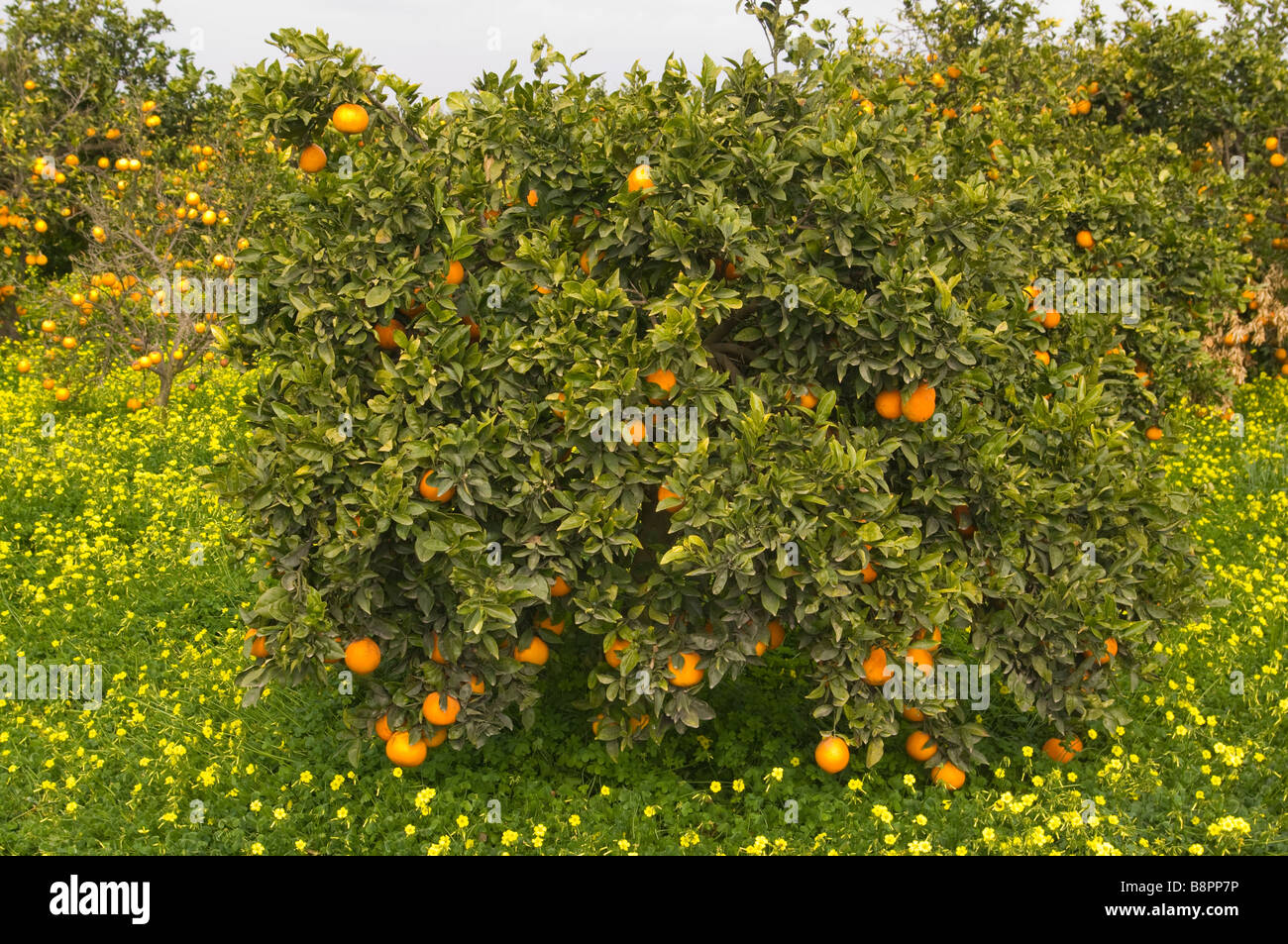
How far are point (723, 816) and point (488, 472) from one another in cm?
177

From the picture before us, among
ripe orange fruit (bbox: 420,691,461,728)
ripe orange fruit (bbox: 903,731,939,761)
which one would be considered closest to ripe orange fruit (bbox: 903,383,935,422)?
ripe orange fruit (bbox: 903,731,939,761)

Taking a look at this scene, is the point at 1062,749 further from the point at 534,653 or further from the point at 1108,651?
the point at 534,653

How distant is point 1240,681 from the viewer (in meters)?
5.10

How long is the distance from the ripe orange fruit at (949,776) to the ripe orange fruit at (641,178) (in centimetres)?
270

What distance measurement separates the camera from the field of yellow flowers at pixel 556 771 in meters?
4.08

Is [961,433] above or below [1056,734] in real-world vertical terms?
above

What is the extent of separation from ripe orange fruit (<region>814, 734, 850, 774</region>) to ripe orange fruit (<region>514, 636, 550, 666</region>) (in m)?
1.18

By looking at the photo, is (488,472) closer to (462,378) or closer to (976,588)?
(462,378)

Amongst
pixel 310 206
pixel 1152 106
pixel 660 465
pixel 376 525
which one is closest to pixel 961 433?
pixel 660 465

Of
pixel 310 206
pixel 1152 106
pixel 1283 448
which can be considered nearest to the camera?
pixel 310 206

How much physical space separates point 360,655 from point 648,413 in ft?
4.87

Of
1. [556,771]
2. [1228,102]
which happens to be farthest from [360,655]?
[1228,102]

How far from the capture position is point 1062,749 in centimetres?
463

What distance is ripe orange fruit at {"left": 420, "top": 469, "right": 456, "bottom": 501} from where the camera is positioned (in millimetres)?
3791
